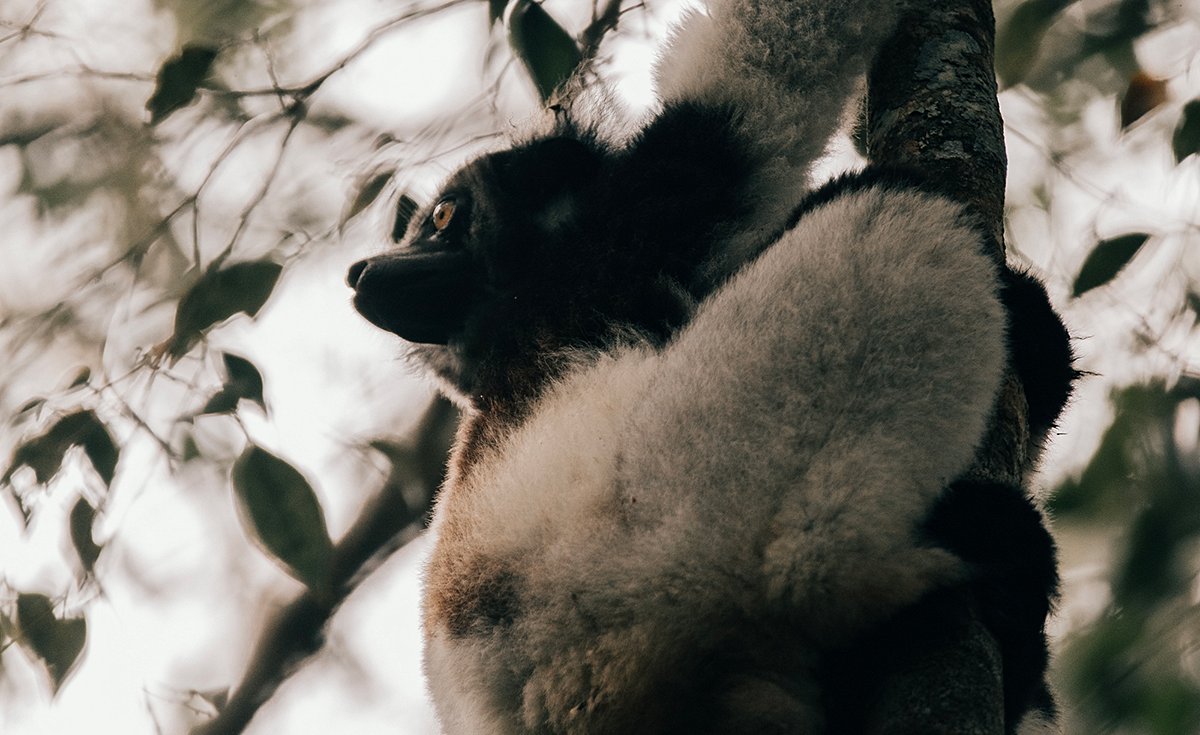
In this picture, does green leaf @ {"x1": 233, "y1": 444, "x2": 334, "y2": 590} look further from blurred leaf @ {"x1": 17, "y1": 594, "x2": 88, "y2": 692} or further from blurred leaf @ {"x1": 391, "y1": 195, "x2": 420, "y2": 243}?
blurred leaf @ {"x1": 391, "y1": 195, "x2": 420, "y2": 243}

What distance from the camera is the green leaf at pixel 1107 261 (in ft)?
12.3

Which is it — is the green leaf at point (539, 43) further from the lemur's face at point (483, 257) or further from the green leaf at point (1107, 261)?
the green leaf at point (1107, 261)

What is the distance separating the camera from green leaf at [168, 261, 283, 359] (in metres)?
3.38

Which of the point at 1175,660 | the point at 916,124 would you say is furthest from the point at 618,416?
the point at 1175,660

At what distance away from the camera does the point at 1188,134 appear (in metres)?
3.65

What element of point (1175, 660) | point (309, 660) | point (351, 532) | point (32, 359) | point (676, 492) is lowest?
point (1175, 660)

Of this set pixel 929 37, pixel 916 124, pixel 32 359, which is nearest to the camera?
pixel 916 124

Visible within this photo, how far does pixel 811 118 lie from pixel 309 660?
4231mm

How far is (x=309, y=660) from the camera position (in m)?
5.74

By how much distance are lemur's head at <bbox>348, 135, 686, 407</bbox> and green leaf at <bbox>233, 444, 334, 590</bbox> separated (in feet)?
1.76

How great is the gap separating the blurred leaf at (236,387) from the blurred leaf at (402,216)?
912 mm

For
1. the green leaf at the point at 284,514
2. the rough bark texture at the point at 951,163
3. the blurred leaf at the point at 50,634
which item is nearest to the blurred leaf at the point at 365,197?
the green leaf at the point at 284,514

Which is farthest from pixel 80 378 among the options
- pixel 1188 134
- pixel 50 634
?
pixel 1188 134

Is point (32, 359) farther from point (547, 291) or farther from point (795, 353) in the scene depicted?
point (795, 353)
